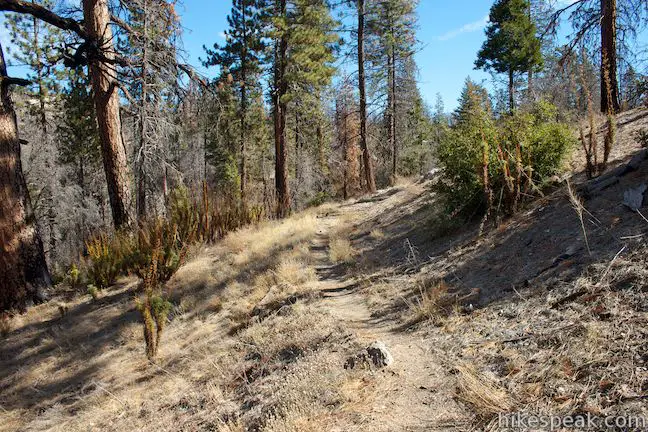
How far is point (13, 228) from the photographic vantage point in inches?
259

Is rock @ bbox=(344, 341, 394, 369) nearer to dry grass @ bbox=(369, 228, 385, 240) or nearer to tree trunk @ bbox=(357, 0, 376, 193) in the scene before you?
dry grass @ bbox=(369, 228, 385, 240)

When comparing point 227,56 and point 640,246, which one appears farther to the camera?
point 227,56

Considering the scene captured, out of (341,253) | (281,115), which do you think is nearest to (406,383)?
(341,253)

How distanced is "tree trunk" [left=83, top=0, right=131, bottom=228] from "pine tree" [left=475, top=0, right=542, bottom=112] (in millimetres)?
17701

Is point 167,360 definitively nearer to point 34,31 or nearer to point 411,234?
point 411,234

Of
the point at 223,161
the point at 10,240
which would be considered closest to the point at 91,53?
the point at 10,240

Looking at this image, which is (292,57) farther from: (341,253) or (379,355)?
(379,355)

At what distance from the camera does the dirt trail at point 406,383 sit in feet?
8.12

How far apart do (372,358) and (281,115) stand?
13928mm

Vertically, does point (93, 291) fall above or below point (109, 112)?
below

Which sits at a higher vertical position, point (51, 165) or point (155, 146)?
point (51, 165)

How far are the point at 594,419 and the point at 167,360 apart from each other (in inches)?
174

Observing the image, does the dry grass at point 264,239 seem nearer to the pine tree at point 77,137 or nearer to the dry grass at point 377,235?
the dry grass at point 377,235

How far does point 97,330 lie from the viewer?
6105 mm
